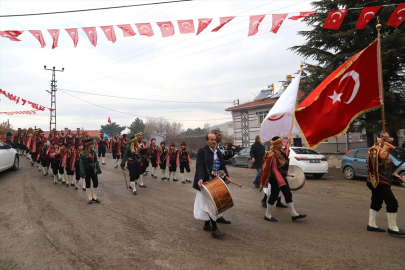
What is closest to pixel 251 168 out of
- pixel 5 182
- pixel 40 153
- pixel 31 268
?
pixel 40 153

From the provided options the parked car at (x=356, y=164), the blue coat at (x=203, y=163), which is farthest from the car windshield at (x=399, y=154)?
the blue coat at (x=203, y=163)

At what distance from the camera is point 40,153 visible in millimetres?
15422

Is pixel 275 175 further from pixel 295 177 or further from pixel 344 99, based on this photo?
pixel 344 99

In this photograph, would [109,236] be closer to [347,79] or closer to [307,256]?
[307,256]

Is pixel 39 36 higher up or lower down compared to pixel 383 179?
higher up

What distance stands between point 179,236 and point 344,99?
4480 mm

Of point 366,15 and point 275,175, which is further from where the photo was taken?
point 366,15

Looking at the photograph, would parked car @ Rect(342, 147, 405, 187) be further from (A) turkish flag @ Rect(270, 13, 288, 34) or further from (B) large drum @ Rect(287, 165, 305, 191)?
→ (B) large drum @ Rect(287, 165, 305, 191)

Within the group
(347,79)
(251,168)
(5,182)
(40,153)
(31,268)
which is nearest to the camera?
(31,268)

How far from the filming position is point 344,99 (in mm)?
6605

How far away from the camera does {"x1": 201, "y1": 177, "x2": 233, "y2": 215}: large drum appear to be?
552 cm

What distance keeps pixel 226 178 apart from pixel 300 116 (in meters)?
2.26

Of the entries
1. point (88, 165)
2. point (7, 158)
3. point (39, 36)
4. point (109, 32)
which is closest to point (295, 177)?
point (88, 165)

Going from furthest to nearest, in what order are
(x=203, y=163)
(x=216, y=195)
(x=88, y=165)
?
(x=88, y=165), (x=203, y=163), (x=216, y=195)
